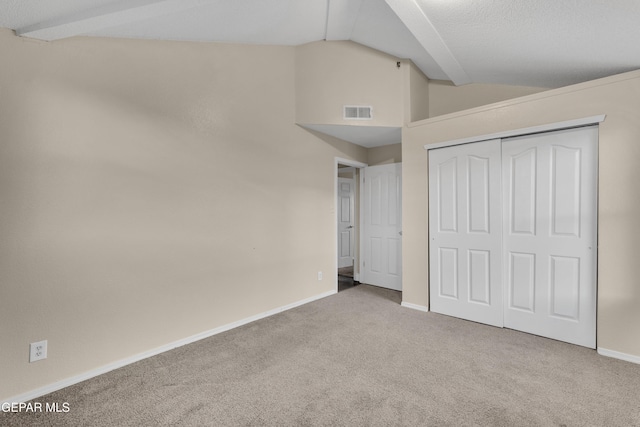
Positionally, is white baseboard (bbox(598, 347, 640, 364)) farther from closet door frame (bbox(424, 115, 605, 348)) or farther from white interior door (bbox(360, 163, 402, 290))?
white interior door (bbox(360, 163, 402, 290))

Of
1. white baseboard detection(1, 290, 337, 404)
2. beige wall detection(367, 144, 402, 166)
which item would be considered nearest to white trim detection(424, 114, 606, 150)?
beige wall detection(367, 144, 402, 166)

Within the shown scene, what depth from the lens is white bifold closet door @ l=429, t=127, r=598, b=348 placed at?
8.41ft

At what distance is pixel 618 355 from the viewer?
237 centimetres

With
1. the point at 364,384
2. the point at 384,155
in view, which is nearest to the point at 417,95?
the point at 384,155

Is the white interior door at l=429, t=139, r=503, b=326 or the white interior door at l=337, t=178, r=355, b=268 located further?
the white interior door at l=337, t=178, r=355, b=268

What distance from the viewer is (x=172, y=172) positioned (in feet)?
8.52

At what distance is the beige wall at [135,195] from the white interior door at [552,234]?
7.90ft

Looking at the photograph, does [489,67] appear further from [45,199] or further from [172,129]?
[45,199]

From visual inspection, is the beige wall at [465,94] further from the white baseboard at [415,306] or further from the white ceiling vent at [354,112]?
the white baseboard at [415,306]

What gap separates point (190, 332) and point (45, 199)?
1553 mm

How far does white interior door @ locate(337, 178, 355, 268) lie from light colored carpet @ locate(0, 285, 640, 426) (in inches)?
122

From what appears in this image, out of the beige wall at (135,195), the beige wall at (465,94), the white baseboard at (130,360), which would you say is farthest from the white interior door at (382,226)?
the white baseboard at (130,360)

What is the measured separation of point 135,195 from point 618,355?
4.13 metres

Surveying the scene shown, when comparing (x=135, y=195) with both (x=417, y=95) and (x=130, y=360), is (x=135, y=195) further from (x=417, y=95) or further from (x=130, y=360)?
(x=417, y=95)
